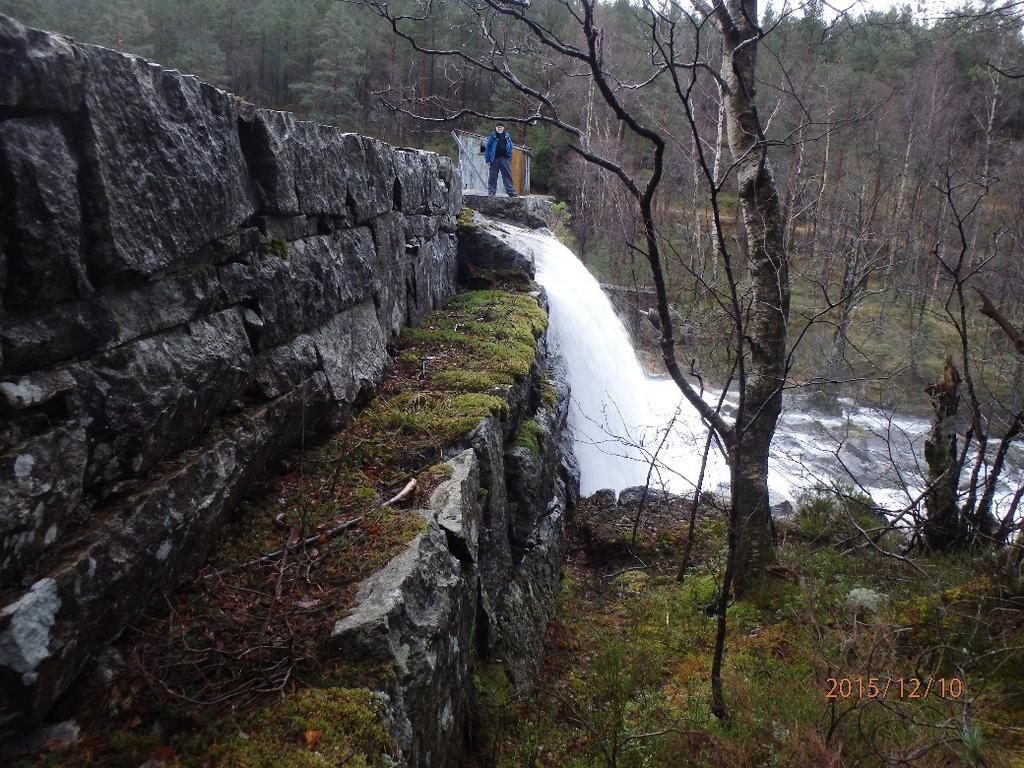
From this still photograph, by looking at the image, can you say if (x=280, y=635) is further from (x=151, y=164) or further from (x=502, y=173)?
(x=502, y=173)

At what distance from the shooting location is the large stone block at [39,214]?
6.03 ft

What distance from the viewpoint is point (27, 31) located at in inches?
74.5

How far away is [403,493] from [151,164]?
1919 millimetres

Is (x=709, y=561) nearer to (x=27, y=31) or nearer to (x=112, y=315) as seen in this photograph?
(x=112, y=315)

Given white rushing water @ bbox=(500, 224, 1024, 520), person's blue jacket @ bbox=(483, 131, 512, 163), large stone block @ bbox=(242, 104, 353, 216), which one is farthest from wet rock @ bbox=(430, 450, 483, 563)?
person's blue jacket @ bbox=(483, 131, 512, 163)

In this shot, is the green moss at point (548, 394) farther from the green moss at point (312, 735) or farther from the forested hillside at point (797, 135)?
the forested hillside at point (797, 135)

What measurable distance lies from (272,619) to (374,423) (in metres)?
1.92

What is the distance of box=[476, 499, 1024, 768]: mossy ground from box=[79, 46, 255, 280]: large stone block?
276 cm

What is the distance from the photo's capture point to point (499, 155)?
12.5 metres

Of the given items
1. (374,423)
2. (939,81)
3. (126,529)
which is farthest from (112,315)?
(939,81)

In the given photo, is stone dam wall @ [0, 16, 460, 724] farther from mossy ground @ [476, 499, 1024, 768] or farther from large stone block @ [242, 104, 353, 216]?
mossy ground @ [476, 499, 1024, 768]


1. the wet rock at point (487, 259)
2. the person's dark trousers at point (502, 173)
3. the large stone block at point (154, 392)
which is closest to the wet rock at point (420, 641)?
the large stone block at point (154, 392)

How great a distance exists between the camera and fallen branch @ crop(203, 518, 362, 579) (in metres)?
2.72
